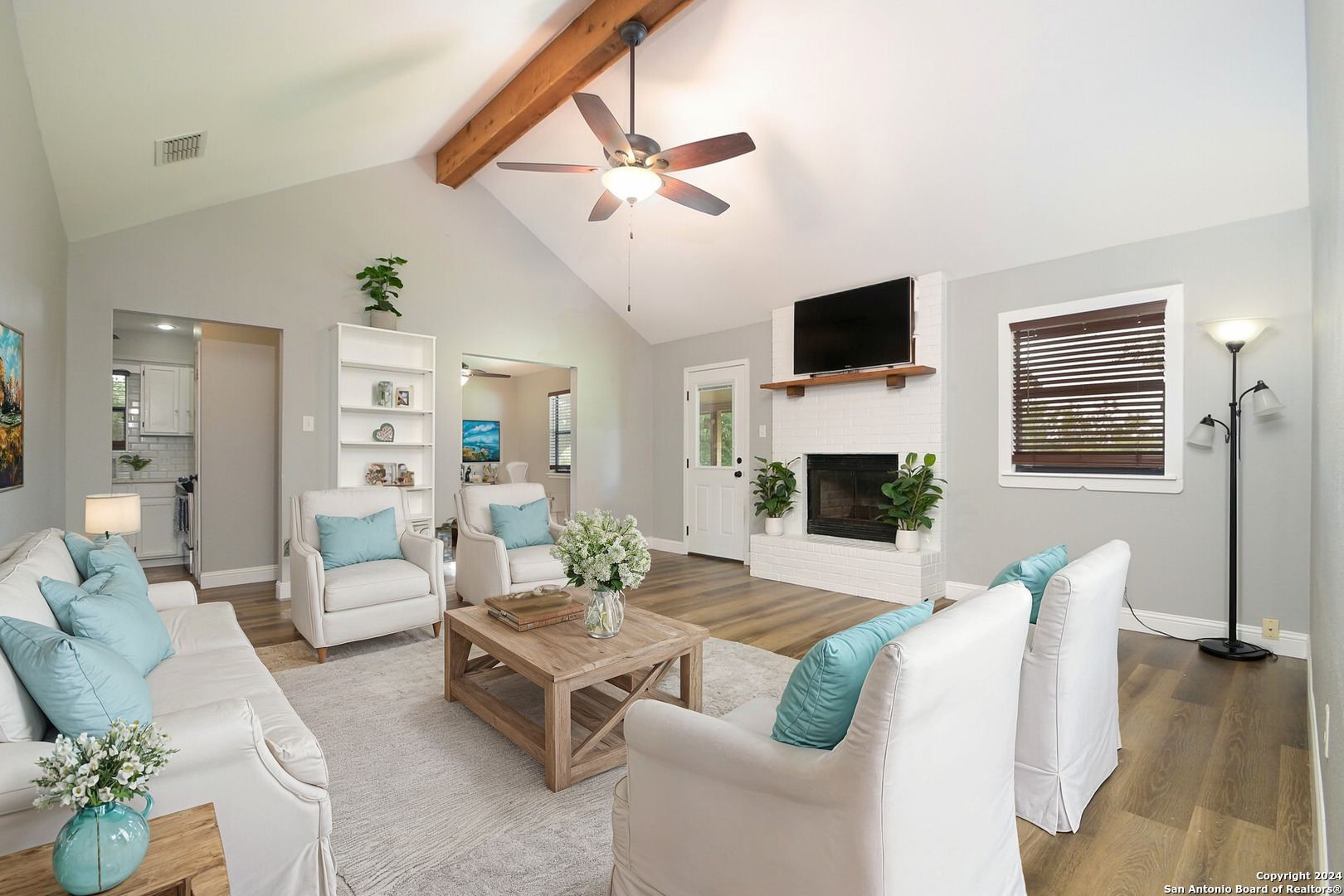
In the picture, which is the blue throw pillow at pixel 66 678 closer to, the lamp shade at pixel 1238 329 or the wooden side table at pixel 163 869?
the wooden side table at pixel 163 869

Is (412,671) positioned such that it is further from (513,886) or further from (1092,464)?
(1092,464)

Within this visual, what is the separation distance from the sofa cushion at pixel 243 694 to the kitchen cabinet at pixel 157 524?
4.68 m

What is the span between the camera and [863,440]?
211 inches

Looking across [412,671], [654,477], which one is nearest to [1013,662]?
[412,671]

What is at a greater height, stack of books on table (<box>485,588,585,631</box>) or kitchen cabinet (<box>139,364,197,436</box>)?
kitchen cabinet (<box>139,364,197,436</box>)

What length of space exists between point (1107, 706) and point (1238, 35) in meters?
3.17

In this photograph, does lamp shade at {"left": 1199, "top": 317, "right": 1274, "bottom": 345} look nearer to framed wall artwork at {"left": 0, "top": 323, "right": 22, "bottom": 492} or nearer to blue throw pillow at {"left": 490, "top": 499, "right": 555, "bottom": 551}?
blue throw pillow at {"left": 490, "top": 499, "right": 555, "bottom": 551}

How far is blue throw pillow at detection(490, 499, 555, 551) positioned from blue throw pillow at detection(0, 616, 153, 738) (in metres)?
2.78

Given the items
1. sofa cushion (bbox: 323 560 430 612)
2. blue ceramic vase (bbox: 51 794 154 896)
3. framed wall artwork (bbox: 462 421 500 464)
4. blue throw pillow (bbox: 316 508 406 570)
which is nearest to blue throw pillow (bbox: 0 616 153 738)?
blue ceramic vase (bbox: 51 794 154 896)

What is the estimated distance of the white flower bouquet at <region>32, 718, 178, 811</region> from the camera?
38.9 inches

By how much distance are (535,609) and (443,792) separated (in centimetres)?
80

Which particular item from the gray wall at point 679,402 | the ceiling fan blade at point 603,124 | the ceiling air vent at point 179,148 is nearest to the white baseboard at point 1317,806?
the ceiling fan blade at point 603,124

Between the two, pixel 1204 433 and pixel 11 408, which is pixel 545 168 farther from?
pixel 1204 433

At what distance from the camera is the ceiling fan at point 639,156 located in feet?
10.2
